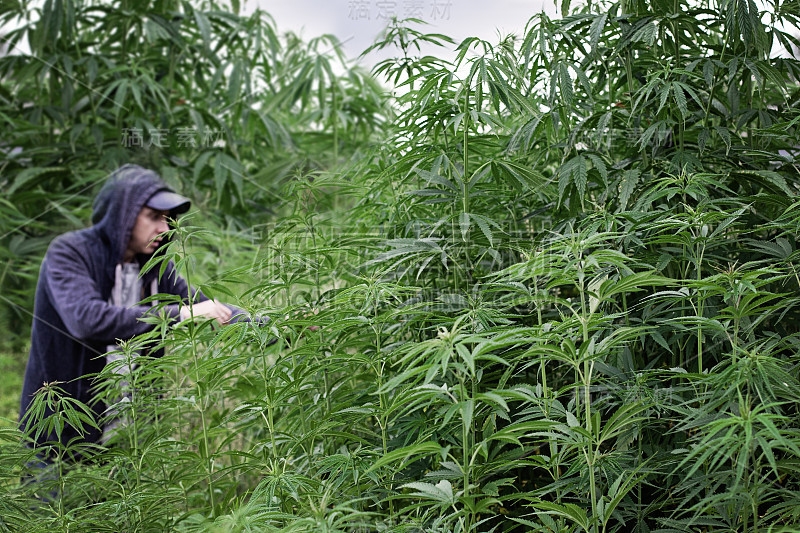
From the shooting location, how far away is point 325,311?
104cm

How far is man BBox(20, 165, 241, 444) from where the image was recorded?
5.71ft

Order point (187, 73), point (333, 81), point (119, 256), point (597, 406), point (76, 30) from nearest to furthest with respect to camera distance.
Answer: point (597, 406) → point (119, 256) → point (333, 81) → point (76, 30) → point (187, 73)

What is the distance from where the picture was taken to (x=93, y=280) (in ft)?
5.89

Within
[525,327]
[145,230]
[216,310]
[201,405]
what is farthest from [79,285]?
[525,327]

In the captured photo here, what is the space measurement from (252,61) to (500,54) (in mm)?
1671

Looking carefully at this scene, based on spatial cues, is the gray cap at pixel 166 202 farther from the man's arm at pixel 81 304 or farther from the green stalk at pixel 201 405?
the green stalk at pixel 201 405

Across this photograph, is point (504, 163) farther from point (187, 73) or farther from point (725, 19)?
point (187, 73)

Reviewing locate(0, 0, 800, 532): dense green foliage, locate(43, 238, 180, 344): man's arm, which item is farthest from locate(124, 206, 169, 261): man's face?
locate(0, 0, 800, 532): dense green foliage

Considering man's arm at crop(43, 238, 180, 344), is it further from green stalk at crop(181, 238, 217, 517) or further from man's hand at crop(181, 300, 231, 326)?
green stalk at crop(181, 238, 217, 517)

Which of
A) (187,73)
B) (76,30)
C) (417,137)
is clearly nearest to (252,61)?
(187,73)

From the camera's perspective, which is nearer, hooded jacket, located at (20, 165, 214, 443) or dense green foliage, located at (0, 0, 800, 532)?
dense green foliage, located at (0, 0, 800, 532)

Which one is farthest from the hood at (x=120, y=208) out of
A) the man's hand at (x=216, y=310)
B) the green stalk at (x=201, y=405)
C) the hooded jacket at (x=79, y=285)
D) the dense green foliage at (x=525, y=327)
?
the green stalk at (x=201, y=405)

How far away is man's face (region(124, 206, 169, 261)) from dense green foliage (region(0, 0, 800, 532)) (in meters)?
0.58

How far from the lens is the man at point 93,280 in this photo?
1740 millimetres
